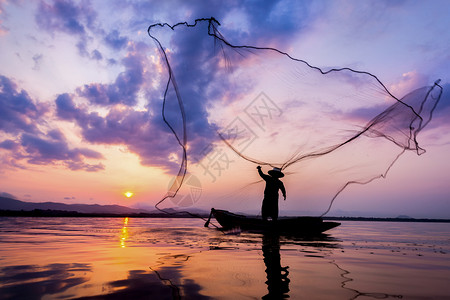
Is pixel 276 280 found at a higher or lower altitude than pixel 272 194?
lower

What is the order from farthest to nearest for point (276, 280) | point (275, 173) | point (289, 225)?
point (289, 225) < point (275, 173) < point (276, 280)

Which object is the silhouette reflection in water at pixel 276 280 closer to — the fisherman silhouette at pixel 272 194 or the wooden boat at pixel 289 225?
the fisherman silhouette at pixel 272 194

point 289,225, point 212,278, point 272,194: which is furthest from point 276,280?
point 289,225

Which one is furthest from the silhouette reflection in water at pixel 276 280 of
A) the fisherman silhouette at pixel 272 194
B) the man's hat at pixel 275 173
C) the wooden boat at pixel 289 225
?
the wooden boat at pixel 289 225

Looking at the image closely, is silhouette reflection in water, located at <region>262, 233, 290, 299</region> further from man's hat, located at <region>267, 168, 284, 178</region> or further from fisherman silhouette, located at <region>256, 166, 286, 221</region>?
fisherman silhouette, located at <region>256, 166, 286, 221</region>

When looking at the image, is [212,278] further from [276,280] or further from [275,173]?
[275,173]

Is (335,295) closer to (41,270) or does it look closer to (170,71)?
(41,270)

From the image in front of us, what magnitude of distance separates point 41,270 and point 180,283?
3.06 meters

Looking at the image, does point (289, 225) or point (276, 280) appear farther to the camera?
point (289, 225)

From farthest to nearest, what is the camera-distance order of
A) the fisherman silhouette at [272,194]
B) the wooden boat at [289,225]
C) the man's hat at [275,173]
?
the wooden boat at [289,225], the fisherman silhouette at [272,194], the man's hat at [275,173]

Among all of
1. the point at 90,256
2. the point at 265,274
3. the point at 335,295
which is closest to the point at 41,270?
the point at 90,256

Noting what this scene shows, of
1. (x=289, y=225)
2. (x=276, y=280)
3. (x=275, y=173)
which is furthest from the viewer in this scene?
(x=289, y=225)

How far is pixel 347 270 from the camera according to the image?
6.27 m

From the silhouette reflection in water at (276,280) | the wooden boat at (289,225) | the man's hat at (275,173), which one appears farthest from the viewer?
the wooden boat at (289,225)
